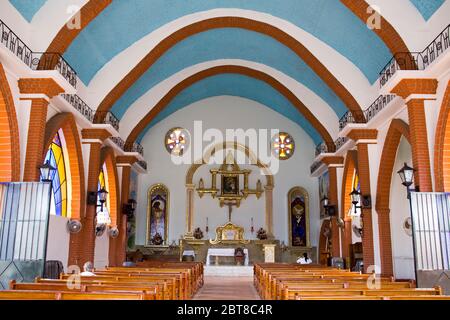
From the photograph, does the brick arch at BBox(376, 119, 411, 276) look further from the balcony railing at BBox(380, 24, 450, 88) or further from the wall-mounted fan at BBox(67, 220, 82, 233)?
the wall-mounted fan at BBox(67, 220, 82, 233)

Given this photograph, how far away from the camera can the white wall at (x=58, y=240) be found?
494 inches

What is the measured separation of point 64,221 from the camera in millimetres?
13578

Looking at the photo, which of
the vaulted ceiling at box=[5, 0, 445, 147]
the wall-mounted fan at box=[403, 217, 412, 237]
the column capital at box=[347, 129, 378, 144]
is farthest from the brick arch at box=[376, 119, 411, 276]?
the vaulted ceiling at box=[5, 0, 445, 147]

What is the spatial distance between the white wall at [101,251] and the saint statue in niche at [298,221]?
986 centimetres

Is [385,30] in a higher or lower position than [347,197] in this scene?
higher

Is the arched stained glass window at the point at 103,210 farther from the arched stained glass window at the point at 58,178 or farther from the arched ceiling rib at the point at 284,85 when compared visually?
the arched ceiling rib at the point at 284,85

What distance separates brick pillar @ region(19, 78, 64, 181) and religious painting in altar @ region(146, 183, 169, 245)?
40.8 feet

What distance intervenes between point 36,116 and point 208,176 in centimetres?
1353

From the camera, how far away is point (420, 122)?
34.5 ft

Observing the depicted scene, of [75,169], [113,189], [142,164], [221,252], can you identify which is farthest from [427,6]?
[142,164]

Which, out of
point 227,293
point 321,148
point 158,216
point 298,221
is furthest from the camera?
point 298,221

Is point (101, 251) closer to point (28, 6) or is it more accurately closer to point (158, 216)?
point (158, 216)

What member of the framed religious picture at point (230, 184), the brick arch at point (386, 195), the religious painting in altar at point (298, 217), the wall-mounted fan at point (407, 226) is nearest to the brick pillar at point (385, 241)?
the brick arch at point (386, 195)
